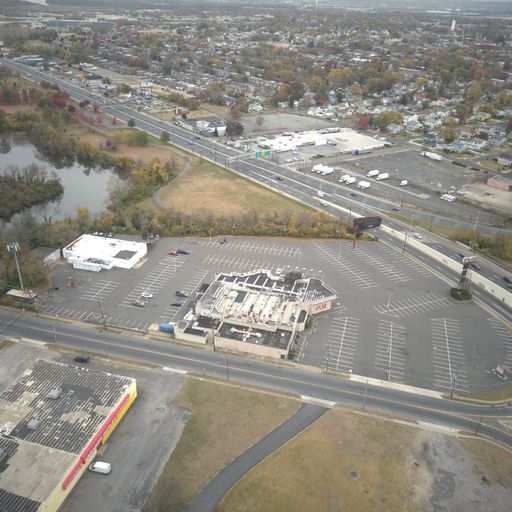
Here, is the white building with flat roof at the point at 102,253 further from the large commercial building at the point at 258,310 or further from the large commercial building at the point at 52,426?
the large commercial building at the point at 52,426

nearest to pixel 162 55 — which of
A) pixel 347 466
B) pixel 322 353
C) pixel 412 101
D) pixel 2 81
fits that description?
→ pixel 2 81

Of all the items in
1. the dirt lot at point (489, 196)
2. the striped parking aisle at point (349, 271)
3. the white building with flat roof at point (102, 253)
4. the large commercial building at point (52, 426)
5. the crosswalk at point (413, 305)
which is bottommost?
the striped parking aisle at point (349, 271)

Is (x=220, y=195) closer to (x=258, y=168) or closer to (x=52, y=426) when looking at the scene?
(x=258, y=168)

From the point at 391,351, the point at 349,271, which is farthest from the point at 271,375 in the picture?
the point at 349,271

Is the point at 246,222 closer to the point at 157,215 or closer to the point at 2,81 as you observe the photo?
the point at 157,215

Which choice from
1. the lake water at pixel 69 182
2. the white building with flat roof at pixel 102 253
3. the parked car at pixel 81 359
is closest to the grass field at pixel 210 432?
the parked car at pixel 81 359
